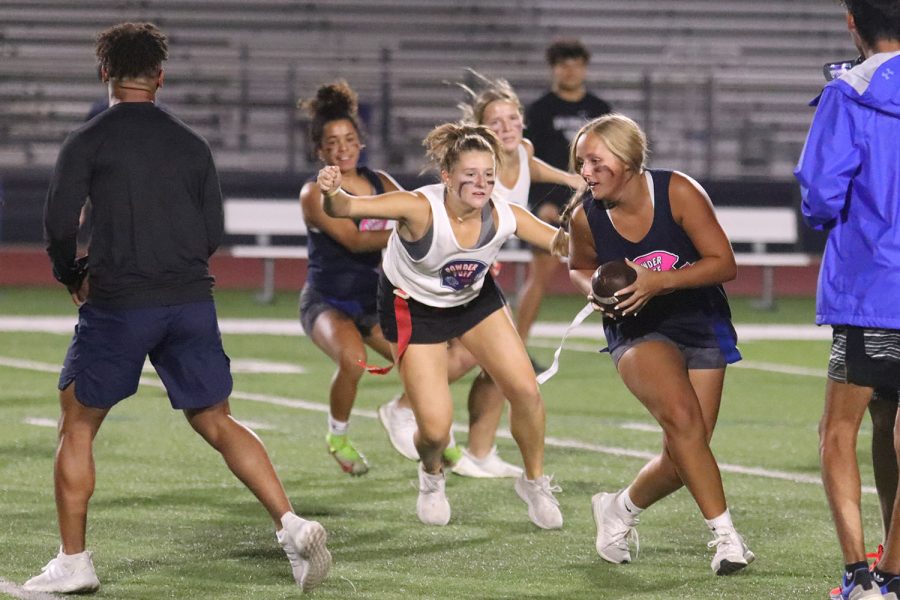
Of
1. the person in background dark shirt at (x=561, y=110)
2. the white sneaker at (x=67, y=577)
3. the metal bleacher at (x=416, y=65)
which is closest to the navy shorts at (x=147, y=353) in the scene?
the white sneaker at (x=67, y=577)

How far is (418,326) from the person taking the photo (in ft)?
21.6

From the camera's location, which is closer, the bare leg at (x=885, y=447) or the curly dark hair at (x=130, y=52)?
the bare leg at (x=885, y=447)

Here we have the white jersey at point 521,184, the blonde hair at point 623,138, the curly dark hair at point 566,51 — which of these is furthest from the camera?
the curly dark hair at point 566,51

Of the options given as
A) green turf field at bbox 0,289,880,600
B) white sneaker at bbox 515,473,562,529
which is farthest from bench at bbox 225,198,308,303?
white sneaker at bbox 515,473,562,529

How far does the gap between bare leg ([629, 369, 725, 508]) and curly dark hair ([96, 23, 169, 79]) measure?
209cm

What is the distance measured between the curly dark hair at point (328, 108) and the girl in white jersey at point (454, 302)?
120 centimetres

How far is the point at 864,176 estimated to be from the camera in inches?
184

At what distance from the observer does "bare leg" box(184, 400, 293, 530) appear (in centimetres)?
534

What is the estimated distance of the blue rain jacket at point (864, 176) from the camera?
461cm

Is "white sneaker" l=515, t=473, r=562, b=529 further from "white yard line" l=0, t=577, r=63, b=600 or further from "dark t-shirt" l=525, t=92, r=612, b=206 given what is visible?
"dark t-shirt" l=525, t=92, r=612, b=206

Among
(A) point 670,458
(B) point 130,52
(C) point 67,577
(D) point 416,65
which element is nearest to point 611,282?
(A) point 670,458

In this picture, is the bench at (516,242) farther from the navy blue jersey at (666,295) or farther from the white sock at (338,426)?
the navy blue jersey at (666,295)

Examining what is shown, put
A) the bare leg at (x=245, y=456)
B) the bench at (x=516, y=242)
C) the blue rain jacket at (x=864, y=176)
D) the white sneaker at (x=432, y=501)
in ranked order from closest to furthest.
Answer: the blue rain jacket at (x=864, y=176) < the bare leg at (x=245, y=456) < the white sneaker at (x=432, y=501) < the bench at (x=516, y=242)

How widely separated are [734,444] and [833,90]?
416 centimetres
